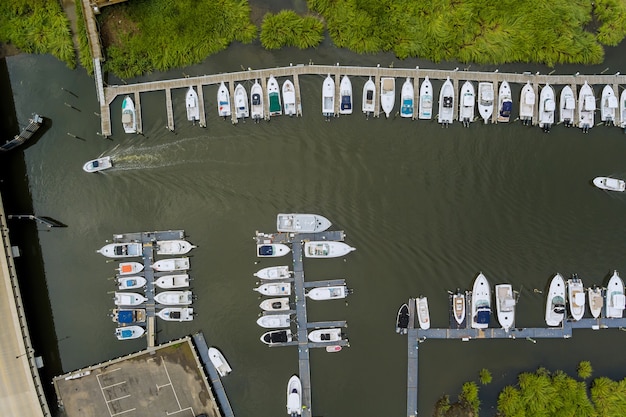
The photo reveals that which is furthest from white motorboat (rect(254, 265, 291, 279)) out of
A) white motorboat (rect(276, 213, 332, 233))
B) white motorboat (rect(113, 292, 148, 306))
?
white motorboat (rect(113, 292, 148, 306))

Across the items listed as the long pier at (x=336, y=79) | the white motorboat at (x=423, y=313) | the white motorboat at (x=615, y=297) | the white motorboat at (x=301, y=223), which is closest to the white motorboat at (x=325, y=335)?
the white motorboat at (x=423, y=313)

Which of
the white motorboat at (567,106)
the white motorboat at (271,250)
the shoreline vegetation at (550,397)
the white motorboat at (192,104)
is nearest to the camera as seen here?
the shoreline vegetation at (550,397)

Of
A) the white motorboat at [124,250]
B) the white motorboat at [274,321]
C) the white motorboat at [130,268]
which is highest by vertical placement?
the white motorboat at [124,250]

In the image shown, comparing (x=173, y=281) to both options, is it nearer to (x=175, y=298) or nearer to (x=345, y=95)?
(x=175, y=298)

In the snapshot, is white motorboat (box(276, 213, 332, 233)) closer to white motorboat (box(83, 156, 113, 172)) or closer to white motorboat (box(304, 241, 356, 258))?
white motorboat (box(304, 241, 356, 258))

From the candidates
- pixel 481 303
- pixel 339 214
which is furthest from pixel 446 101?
pixel 481 303

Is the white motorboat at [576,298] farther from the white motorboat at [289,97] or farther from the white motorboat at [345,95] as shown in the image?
the white motorboat at [289,97]
